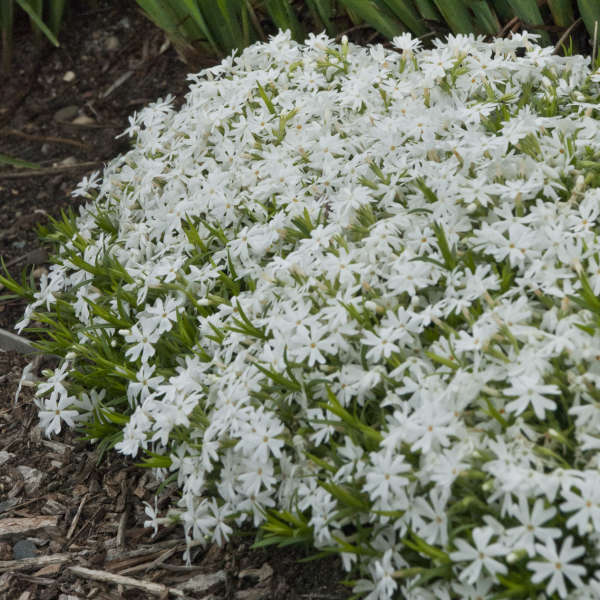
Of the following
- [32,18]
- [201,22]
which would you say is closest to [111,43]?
[32,18]

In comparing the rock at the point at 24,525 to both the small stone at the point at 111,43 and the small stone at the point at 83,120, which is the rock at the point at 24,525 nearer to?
the small stone at the point at 83,120

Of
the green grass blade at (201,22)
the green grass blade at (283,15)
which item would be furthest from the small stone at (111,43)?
the green grass blade at (283,15)

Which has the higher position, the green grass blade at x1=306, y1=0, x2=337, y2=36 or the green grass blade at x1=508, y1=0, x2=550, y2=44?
the green grass blade at x1=306, y1=0, x2=337, y2=36

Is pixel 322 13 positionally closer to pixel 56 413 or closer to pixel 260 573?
pixel 56 413

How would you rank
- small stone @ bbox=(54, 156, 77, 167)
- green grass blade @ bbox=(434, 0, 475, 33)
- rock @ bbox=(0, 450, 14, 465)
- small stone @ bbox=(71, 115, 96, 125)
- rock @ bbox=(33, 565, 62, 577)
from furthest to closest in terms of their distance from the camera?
small stone @ bbox=(71, 115, 96, 125), small stone @ bbox=(54, 156, 77, 167), green grass blade @ bbox=(434, 0, 475, 33), rock @ bbox=(0, 450, 14, 465), rock @ bbox=(33, 565, 62, 577)

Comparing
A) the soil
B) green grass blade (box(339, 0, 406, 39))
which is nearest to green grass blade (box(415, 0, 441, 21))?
green grass blade (box(339, 0, 406, 39))

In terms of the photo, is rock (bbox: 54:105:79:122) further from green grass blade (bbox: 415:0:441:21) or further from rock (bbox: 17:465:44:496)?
rock (bbox: 17:465:44:496)
